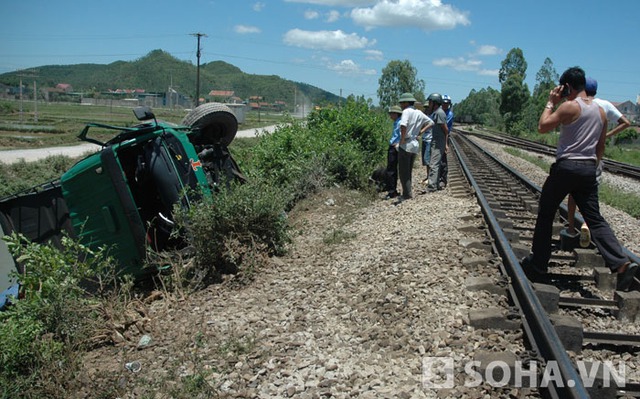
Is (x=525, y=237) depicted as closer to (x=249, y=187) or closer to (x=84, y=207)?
(x=249, y=187)

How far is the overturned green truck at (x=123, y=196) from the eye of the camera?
6.43 m

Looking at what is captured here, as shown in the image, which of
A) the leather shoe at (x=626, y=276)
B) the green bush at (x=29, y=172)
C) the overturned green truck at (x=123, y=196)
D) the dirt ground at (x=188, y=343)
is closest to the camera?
the dirt ground at (x=188, y=343)

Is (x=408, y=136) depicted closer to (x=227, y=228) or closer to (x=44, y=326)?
(x=227, y=228)

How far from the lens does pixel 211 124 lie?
28.6ft

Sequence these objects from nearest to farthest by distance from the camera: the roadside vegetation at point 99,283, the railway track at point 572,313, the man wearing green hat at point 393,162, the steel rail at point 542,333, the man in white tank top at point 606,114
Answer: the steel rail at point 542,333 < the railway track at point 572,313 < the roadside vegetation at point 99,283 < the man in white tank top at point 606,114 < the man wearing green hat at point 393,162

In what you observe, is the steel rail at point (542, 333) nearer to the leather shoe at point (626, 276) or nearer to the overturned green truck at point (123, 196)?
the leather shoe at point (626, 276)

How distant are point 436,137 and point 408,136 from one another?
1107 mm

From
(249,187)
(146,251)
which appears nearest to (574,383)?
(249,187)

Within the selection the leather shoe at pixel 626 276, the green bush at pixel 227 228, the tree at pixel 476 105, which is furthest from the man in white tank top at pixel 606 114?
the tree at pixel 476 105

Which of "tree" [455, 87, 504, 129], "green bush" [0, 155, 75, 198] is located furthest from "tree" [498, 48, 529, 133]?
"green bush" [0, 155, 75, 198]

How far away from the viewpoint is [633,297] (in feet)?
14.6

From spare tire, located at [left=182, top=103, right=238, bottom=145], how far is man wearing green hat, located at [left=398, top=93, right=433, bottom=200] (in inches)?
112

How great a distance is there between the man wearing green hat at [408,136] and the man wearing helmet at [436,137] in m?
0.55

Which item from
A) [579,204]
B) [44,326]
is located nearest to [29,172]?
[44,326]
